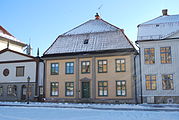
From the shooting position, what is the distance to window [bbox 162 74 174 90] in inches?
903

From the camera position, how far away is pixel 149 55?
79.3 ft

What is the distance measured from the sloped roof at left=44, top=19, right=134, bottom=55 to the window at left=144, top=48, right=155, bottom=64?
1.92m

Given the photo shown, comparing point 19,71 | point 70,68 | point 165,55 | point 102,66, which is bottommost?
point 19,71

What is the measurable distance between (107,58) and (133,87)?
4.49 metres

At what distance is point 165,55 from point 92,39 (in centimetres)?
915

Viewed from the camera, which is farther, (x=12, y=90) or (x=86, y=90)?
(x=12, y=90)

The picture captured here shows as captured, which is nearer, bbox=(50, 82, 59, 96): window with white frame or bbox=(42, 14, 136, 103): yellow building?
bbox=(42, 14, 136, 103): yellow building

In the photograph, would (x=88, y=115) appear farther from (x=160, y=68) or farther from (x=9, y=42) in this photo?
(x=9, y=42)

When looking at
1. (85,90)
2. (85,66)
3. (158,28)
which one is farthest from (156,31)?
(85,90)

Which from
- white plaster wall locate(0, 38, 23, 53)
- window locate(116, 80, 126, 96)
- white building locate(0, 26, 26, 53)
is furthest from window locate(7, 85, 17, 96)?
window locate(116, 80, 126, 96)

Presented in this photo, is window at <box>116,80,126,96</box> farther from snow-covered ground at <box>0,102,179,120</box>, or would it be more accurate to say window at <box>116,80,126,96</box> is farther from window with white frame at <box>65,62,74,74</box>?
snow-covered ground at <box>0,102,179,120</box>

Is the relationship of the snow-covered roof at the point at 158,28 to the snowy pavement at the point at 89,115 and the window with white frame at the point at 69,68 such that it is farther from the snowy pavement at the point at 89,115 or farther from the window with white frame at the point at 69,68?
the snowy pavement at the point at 89,115

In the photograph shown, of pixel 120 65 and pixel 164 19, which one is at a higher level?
pixel 164 19

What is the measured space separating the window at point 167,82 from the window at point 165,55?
1603 millimetres
